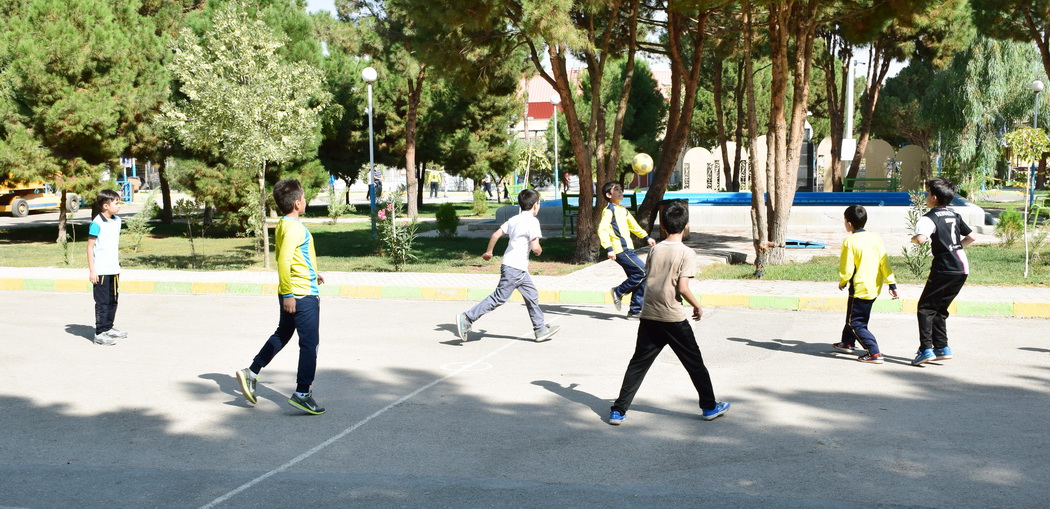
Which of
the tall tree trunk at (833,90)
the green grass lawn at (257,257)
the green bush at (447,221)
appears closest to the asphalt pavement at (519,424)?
the green grass lawn at (257,257)

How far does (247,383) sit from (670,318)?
290 cm

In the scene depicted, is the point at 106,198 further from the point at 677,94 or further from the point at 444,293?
the point at 677,94

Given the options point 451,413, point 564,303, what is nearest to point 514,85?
point 564,303

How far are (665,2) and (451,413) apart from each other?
14749 mm

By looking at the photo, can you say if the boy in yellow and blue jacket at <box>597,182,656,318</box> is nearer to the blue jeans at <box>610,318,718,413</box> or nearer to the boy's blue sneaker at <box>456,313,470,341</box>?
the boy's blue sneaker at <box>456,313,470,341</box>

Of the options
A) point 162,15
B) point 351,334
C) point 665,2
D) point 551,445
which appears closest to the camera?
point 551,445

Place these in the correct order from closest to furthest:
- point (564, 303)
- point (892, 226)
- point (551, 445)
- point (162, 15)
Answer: point (551, 445) → point (564, 303) → point (892, 226) → point (162, 15)

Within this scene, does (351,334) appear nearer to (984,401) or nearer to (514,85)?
(984,401)

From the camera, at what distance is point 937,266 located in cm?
727

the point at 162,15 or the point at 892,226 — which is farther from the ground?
the point at 162,15

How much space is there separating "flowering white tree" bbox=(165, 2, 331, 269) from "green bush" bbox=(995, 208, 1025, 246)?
1243 cm

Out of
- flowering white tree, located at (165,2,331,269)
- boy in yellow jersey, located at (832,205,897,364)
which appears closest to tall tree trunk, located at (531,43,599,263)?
flowering white tree, located at (165,2,331,269)

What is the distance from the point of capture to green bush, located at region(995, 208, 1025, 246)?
53.2 feet

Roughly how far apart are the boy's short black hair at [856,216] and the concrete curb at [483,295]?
3268 mm
